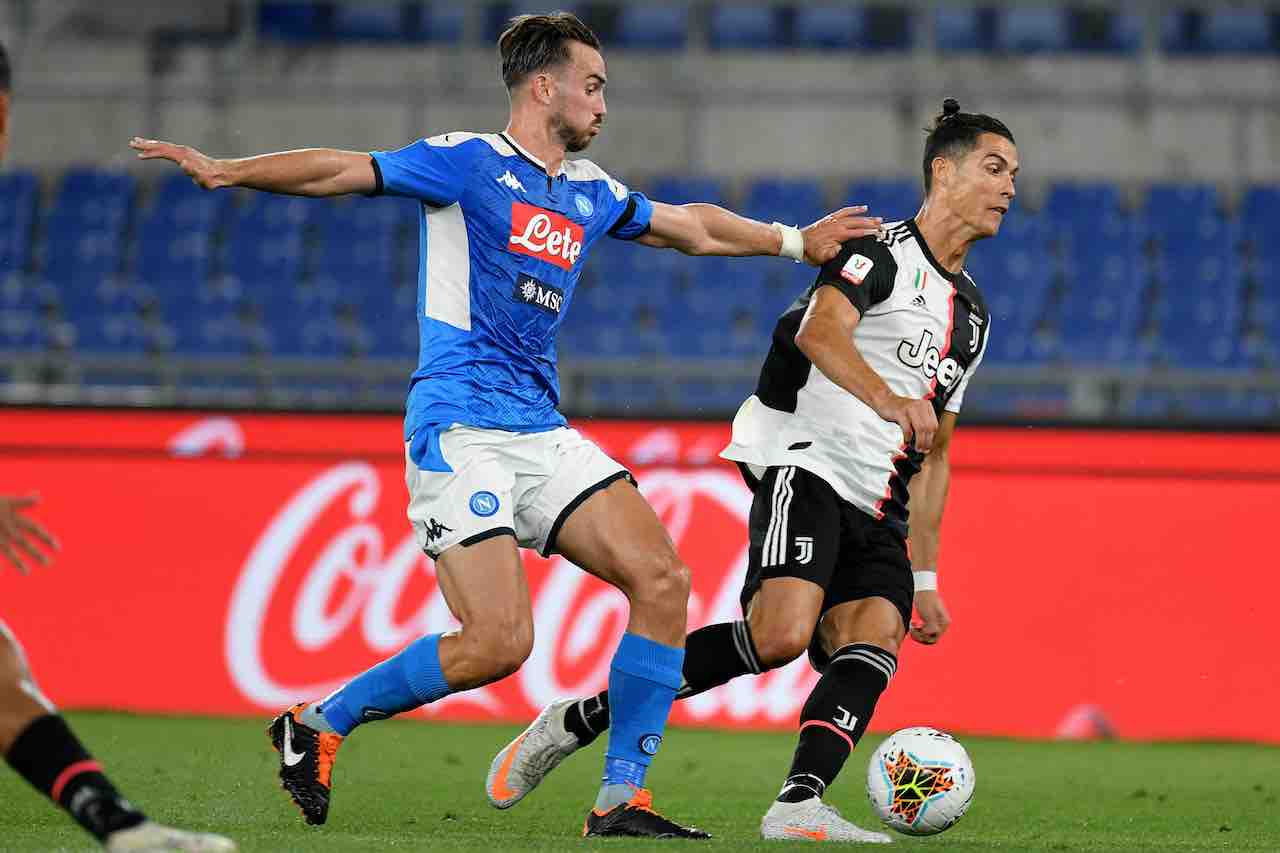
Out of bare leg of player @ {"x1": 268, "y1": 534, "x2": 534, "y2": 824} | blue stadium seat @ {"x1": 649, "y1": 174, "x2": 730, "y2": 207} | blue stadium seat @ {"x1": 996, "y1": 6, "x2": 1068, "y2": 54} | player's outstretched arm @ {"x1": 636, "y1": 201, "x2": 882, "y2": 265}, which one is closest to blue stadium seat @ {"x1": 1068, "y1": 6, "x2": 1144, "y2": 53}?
blue stadium seat @ {"x1": 996, "y1": 6, "x2": 1068, "y2": 54}

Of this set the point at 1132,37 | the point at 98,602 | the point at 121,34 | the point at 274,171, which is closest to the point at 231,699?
the point at 98,602

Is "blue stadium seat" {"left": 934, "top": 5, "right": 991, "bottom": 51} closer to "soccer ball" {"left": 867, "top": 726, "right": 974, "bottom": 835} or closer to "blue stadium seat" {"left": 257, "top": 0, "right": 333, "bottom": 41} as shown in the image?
"blue stadium seat" {"left": 257, "top": 0, "right": 333, "bottom": 41}

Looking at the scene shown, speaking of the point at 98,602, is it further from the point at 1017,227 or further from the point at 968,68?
the point at 968,68

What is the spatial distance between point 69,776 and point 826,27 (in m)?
17.3

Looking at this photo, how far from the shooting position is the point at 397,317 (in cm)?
1583

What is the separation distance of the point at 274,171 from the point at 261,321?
11254mm

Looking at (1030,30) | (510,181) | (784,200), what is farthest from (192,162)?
(1030,30)

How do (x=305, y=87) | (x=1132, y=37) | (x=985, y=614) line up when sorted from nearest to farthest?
(x=985, y=614), (x=305, y=87), (x=1132, y=37)

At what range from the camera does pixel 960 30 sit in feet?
64.5

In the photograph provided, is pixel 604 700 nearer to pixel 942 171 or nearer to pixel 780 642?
pixel 780 642

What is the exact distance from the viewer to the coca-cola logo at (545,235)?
520 centimetres

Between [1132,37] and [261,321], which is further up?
[1132,37]

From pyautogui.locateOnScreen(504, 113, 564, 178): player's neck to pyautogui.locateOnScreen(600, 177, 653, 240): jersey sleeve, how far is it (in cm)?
23

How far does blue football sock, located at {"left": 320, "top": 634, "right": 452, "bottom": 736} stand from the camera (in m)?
5.05
